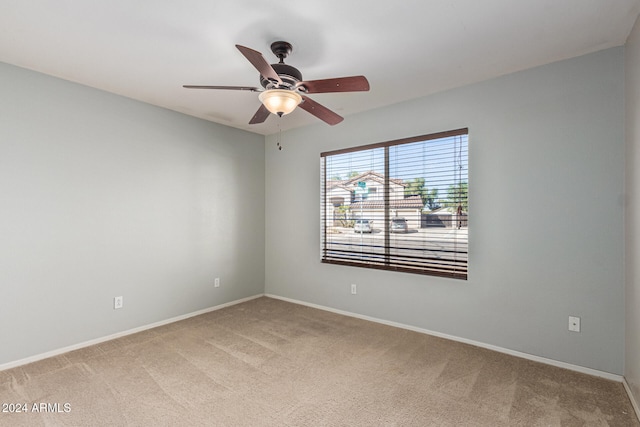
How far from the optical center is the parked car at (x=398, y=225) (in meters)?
3.69

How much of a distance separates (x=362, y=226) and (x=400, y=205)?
606mm

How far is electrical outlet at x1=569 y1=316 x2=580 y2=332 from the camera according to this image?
2621mm

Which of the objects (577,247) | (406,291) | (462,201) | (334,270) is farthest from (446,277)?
(334,270)

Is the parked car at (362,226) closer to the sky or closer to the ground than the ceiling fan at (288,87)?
closer to the ground

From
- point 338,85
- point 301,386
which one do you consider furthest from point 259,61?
point 301,386

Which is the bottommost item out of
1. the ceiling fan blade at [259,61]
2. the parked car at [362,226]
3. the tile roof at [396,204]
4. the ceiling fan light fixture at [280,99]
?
the parked car at [362,226]

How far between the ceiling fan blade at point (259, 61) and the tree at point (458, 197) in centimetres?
215

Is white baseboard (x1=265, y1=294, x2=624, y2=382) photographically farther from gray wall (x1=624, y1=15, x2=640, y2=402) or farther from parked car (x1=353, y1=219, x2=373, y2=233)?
parked car (x1=353, y1=219, x2=373, y2=233)

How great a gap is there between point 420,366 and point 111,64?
3.70 m

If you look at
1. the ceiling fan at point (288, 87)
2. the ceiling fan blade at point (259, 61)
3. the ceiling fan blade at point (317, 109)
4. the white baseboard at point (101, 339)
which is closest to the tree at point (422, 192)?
the ceiling fan blade at point (317, 109)

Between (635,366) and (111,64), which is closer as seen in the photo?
(635,366)

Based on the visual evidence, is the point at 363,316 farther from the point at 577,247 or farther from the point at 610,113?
the point at 610,113

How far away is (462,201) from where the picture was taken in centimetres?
326

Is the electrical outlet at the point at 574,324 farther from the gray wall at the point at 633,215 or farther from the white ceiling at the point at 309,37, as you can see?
the white ceiling at the point at 309,37
